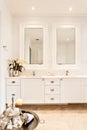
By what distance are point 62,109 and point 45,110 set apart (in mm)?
442

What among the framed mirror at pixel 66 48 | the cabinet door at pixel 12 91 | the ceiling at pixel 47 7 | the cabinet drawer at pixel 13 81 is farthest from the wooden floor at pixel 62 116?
the ceiling at pixel 47 7

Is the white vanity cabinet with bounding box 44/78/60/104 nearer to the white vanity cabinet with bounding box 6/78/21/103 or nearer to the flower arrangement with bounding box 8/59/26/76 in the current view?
the white vanity cabinet with bounding box 6/78/21/103

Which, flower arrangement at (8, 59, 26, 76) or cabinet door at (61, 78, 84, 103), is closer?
cabinet door at (61, 78, 84, 103)

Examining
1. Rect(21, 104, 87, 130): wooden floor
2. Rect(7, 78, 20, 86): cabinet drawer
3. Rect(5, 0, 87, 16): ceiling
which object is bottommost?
Rect(21, 104, 87, 130): wooden floor

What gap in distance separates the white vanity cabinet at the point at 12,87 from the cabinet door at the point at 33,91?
0.13 m

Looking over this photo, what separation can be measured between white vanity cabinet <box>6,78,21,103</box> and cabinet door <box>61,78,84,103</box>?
1.12 metres

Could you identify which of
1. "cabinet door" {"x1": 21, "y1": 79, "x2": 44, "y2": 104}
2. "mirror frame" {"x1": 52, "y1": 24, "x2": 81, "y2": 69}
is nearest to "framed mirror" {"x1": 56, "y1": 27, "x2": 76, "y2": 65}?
"mirror frame" {"x1": 52, "y1": 24, "x2": 81, "y2": 69}

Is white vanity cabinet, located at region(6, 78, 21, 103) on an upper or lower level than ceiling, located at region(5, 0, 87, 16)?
lower

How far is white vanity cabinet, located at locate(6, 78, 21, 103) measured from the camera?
466 centimetres

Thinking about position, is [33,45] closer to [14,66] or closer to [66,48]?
[14,66]

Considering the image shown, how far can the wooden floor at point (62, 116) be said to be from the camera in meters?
3.48

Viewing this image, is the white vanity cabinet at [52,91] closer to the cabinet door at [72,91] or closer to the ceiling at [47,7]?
the cabinet door at [72,91]

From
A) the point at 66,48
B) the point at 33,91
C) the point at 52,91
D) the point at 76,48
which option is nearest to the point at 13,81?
the point at 33,91

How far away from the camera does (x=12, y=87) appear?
4.69 meters
